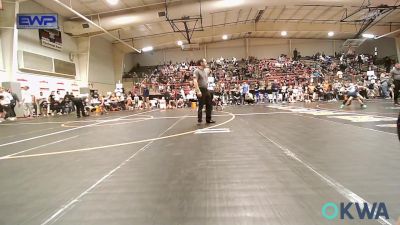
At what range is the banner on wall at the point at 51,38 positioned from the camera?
20984mm

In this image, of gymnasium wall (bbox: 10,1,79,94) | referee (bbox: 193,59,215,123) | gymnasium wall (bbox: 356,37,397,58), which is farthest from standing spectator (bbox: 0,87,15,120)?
gymnasium wall (bbox: 356,37,397,58)

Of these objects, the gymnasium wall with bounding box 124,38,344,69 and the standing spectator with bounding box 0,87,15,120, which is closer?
the standing spectator with bounding box 0,87,15,120

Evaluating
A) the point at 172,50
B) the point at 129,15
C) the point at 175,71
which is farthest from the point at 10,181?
the point at 172,50

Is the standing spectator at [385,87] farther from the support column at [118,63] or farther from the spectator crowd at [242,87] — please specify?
the support column at [118,63]

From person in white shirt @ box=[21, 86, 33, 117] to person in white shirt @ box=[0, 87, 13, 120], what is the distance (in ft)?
7.49

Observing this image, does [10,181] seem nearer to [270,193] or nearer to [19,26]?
[270,193]

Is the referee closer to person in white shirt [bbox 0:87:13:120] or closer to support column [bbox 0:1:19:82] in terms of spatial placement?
person in white shirt [bbox 0:87:13:120]

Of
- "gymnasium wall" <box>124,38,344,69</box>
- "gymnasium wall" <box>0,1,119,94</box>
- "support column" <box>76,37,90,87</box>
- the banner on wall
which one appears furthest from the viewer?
"gymnasium wall" <box>124,38,344,69</box>

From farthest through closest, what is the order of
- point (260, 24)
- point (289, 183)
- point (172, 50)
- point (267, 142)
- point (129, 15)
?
point (172, 50), point (260, 24), point (129, 15), point (267, 142), point (289, 183)

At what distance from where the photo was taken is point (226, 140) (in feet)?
16.6

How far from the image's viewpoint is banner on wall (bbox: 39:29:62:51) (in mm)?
20984

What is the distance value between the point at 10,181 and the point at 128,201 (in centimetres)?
150

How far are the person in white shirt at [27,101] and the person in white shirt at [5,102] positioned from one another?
228 centimetres

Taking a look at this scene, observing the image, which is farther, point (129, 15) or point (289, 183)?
point (129, 15)
